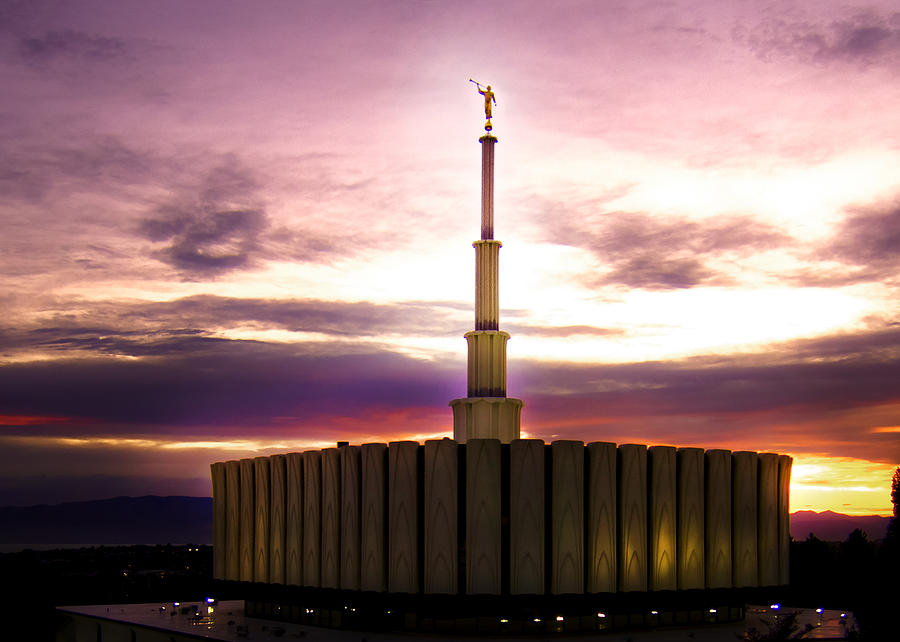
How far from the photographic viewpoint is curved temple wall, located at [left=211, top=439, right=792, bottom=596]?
47.8 meters

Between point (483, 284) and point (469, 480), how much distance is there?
1907 centimetres

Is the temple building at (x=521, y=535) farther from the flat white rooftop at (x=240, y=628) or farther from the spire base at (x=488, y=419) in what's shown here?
the spire base at (x=488, y=419)

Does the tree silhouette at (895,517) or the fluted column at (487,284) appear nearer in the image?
the fluted column at (487,284)

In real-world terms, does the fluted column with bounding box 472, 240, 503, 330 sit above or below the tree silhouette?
above

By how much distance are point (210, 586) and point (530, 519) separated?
5885 cm

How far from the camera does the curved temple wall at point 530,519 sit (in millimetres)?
47781

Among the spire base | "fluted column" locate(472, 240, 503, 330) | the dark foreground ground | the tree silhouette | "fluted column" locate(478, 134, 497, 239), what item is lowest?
the dark foreground ground

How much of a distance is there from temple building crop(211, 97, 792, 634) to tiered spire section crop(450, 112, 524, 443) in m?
10.6

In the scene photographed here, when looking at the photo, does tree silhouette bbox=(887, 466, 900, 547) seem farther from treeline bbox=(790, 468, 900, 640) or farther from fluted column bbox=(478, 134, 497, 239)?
fluted column bbox=(478, 134, 497, 239)

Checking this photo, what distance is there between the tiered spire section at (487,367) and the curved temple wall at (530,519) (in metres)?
10.6

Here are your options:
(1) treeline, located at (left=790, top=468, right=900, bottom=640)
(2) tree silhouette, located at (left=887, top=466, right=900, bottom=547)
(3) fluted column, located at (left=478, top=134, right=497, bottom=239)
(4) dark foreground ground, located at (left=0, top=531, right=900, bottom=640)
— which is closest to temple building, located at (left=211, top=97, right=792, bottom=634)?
(4) dark foreground ground, located at (left=0, top=531, right=900, bottom=640)

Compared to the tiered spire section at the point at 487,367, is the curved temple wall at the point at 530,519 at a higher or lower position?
lower

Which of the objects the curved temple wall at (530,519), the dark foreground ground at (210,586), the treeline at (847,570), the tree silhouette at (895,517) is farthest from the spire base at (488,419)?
the tree silhouette at (895,517)

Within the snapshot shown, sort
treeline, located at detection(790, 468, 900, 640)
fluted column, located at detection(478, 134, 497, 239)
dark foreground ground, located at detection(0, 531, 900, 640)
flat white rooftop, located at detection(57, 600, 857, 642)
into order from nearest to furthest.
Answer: flat white rooftop, located at detection(57, 600, 857, 642), dark foreground ground, located at detection(0, 531, 900, 640), fluted column, located at detection(478, 134, 497, 239), treeline, located at detection(790, 468, 900, 640)
